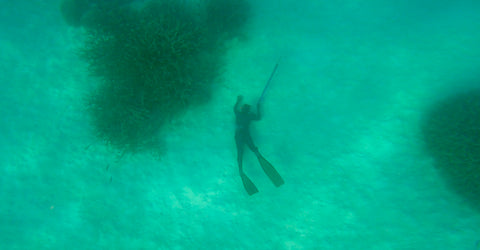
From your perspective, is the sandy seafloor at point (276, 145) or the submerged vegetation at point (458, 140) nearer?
the submerged vegetation at point (458, 140)

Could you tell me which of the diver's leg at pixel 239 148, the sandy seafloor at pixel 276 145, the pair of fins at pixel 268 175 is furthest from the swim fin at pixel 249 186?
the sandy seafloor at pixel 276 145

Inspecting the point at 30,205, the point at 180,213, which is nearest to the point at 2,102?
the point at 30,205

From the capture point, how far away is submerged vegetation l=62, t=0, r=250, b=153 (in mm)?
5840

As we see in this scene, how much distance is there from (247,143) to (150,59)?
2916 millimetres

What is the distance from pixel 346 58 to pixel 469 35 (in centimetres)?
254

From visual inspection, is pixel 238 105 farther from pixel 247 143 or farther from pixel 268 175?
pixel 268 175

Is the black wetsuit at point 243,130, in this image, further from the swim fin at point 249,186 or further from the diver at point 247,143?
the swim fin at point 249,186

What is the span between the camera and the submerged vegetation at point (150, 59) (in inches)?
230

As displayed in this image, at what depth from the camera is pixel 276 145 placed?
250 inches

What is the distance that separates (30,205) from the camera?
7531mm

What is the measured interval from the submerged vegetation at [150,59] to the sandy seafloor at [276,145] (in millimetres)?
442

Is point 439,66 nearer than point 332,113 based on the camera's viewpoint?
Yes

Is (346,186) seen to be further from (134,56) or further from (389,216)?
(134,56)

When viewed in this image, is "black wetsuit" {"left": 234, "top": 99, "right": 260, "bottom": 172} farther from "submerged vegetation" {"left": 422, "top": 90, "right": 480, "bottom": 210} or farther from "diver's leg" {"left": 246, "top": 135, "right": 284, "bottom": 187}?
"submerged vegetation" {"left": 422, "top": 90, "right": 480, "bottom": 210}
